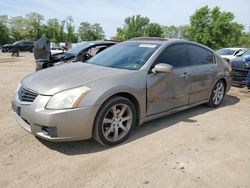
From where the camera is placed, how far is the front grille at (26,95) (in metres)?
3.52

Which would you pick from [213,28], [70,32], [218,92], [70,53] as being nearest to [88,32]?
[70,32]

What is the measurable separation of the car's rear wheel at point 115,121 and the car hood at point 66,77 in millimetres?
425

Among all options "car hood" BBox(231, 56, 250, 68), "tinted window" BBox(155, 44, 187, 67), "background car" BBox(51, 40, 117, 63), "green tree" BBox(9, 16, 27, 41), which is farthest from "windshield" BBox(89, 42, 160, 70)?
"green tree" BBox(9, 16, 27, 41)

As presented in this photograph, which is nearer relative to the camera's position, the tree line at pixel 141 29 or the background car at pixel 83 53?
Result: the background car at pixel 83 53

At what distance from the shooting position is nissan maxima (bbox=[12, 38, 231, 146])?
11.1 feet

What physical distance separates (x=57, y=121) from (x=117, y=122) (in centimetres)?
93

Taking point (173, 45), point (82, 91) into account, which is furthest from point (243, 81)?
point (82, 91)

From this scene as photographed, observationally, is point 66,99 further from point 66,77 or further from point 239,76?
point 239,76

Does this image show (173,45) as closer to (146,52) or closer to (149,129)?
(146,52)

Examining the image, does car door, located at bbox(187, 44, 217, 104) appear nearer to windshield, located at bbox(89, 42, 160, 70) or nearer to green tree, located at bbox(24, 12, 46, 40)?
windshield, located at bbox(89, 42, 160, 70)

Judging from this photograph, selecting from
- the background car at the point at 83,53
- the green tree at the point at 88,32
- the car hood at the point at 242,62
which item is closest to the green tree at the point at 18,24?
the green tree at the point at 88,32

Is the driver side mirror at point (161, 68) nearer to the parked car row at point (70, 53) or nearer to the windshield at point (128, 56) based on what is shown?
the windshield at point (128, 56)

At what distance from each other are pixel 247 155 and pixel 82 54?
6.44 meters

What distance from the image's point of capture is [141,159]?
137 inches
